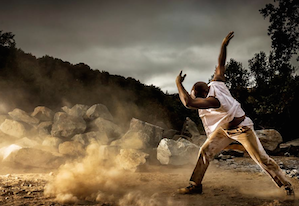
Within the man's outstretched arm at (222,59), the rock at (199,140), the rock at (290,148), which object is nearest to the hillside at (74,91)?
the rock at (199,140)

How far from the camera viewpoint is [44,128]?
7.73m

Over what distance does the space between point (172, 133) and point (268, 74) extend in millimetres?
6823

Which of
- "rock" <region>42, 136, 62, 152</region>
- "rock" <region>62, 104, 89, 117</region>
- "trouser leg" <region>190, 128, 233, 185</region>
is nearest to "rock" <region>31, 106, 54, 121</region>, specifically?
"rock" <region>62, 104, 89, 117</region>

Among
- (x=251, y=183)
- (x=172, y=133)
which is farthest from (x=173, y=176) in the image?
(x=172, y=133)

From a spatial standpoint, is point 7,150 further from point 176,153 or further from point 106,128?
point 176,153

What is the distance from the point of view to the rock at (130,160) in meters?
6.07

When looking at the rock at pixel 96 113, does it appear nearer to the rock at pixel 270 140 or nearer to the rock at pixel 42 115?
the rock at pixel 42 115

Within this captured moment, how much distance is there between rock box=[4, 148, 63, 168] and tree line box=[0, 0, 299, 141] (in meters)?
3.24

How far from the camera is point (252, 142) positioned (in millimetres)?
3475

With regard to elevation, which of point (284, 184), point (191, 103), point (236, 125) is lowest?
point (284, 184)

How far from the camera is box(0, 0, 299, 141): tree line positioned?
34.2ft

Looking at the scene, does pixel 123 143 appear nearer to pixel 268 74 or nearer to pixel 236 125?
pixel 236 125

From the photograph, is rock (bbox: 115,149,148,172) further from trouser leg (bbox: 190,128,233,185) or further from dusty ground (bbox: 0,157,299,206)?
trouser leg (bbox: 190,128,233,185)

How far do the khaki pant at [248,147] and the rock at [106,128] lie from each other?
4898mm
